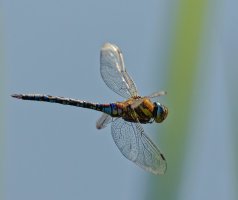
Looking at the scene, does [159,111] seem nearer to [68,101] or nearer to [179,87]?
[68,101]

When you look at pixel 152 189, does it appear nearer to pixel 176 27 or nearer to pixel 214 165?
pixel 176 27

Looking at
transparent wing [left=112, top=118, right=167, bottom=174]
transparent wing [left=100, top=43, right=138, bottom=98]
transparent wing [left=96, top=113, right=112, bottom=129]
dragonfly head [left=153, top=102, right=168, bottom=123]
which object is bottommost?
transparent wing [left=112, top=118, right=167, bottom=174]

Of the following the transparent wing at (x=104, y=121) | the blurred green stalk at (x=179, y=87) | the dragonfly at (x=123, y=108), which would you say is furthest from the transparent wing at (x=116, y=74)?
the blurred green stalk at (x=179, y=87)

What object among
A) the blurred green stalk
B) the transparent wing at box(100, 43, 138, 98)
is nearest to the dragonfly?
the transparent wing at box(100, 43, 138, 98)

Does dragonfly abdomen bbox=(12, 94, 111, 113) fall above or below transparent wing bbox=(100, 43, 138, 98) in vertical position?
below

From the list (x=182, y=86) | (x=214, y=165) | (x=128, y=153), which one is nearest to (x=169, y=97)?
(x=182, y=86)

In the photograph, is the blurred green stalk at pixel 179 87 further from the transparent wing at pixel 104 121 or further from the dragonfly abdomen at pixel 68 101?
the dragonfly abdomen at pixel 68 101

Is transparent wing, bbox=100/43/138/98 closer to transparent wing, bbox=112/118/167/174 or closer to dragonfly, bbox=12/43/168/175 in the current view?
dragonfly, bbox=12/43/168/175
